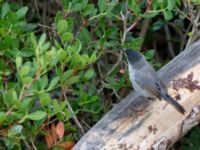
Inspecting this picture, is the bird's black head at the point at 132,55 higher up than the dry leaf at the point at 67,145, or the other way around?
the bird's black head at the point at 132,55

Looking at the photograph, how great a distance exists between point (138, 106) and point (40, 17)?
1.55 meters

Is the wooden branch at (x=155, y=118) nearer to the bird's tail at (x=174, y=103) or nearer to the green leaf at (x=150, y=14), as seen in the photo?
the bird's tail at (x=174, y=103)

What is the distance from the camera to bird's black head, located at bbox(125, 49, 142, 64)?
3.83 meters

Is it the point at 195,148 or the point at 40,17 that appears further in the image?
the point at 40,17

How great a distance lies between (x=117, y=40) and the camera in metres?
3.99

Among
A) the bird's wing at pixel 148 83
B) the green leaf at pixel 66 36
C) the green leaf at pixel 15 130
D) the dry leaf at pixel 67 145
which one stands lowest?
the bird's wing at pixel 148 83

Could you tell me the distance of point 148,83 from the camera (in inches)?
156

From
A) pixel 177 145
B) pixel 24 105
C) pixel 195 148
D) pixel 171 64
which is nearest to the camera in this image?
pixel 24 105

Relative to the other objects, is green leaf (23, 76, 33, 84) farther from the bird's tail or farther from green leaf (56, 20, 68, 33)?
the bird's tail

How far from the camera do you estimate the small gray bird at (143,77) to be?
3738 mm

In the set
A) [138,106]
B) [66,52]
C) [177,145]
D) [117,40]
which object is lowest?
[177,145]

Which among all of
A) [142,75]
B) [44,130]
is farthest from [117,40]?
[44,130]

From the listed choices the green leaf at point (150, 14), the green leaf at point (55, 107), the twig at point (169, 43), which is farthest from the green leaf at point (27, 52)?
the twig at point (169, 43)

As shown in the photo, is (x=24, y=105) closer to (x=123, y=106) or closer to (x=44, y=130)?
(x=44, y=130)
